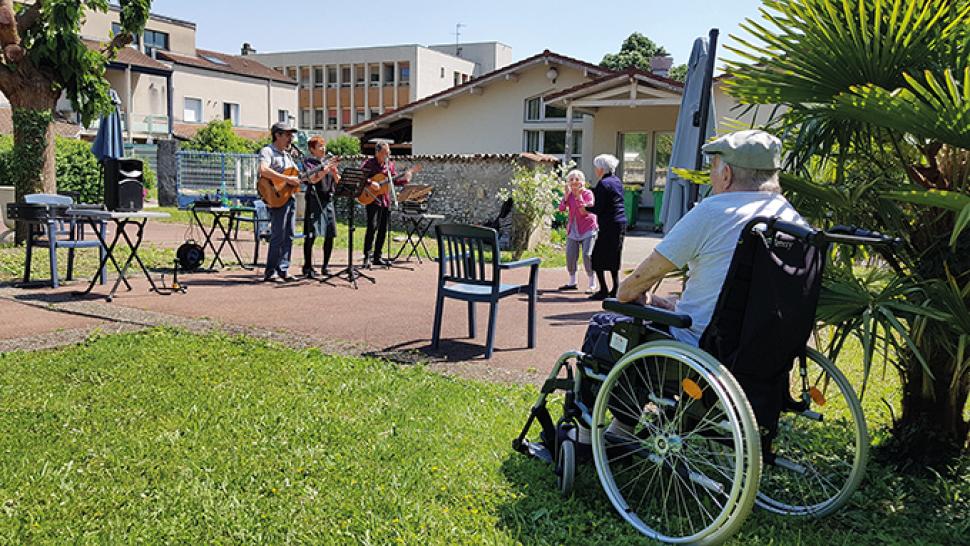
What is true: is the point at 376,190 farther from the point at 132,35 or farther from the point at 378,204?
the point at 132,35

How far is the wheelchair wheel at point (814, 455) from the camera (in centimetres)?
310

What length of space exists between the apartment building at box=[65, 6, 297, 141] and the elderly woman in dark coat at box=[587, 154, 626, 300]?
3369 cm

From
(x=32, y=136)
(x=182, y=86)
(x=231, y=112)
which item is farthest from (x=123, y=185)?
(x=231, y=112)

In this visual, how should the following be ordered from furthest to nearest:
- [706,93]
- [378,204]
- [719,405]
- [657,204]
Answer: [657,204] → [378,204] → [706,93] → [719,405]

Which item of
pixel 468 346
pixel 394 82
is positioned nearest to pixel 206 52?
pixel 394 82

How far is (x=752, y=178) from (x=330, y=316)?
16.9 feet

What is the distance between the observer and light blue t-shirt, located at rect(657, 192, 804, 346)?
3041 mm

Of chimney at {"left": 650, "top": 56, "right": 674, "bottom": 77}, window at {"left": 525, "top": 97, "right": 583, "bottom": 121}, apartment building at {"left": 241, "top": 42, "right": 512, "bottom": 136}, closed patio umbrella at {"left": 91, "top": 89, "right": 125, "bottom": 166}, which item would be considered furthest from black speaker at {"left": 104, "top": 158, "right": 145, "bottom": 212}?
apartment building at {"left": 241, "top": 42, "right": 512, "bottom": 136}

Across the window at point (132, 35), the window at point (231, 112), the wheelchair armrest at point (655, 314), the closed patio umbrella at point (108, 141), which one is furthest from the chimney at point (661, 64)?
the window at point (231, 112)

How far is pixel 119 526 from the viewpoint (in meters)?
2.98

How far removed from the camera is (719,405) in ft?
9.31

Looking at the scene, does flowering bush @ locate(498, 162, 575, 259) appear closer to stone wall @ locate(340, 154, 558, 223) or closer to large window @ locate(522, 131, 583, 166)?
stone wall @ locate(340, 154, 558, 223)

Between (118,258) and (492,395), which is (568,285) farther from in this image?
(118,258)

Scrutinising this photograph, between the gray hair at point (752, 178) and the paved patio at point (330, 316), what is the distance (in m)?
2.79
